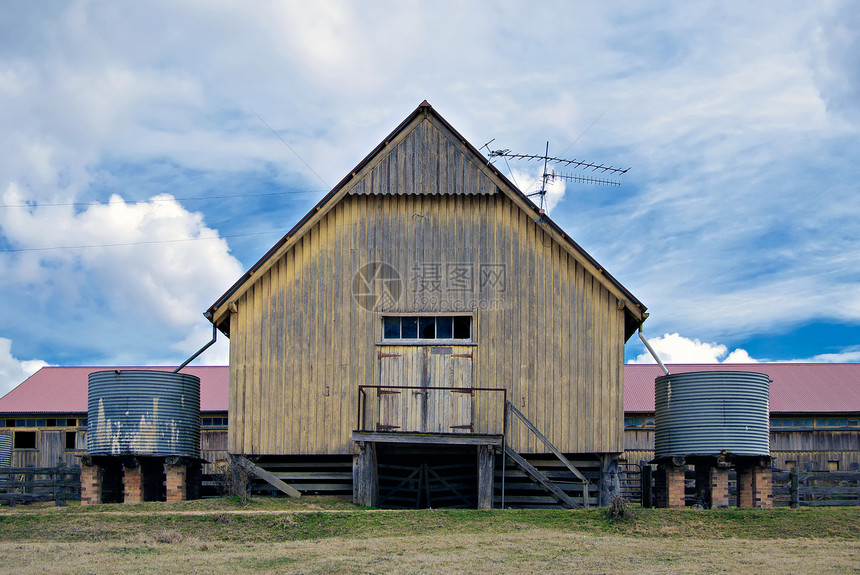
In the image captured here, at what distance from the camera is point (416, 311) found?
2275 cm

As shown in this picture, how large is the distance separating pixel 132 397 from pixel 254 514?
5.16 meters

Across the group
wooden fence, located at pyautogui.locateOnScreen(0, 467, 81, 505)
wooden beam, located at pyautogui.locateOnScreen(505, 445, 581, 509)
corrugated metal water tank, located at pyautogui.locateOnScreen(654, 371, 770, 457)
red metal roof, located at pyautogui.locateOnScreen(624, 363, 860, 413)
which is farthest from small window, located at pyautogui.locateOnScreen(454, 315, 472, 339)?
red metal roof, located at pyautogui.locateOnScreen(624, 363, 860, 413)

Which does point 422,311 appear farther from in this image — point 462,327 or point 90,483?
point 90,483

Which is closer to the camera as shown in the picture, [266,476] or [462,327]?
[266,476]

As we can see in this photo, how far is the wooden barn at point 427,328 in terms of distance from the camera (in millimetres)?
22328

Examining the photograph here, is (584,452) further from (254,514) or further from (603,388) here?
(254,514)

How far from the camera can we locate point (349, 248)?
23.0 metres

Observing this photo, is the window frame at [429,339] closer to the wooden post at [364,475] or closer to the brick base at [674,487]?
the wooden post at [364,475]

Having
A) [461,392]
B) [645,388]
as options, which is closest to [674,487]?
[461,392]

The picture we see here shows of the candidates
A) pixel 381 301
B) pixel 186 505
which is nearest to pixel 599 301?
pixel 381 301

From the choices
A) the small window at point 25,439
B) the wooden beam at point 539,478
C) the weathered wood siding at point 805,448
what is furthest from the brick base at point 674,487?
the small window at point 25,439

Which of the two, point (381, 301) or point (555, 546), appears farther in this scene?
point (381, 301)

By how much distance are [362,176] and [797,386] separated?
21.9 meters

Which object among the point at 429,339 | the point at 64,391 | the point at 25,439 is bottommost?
the point at 25,439
